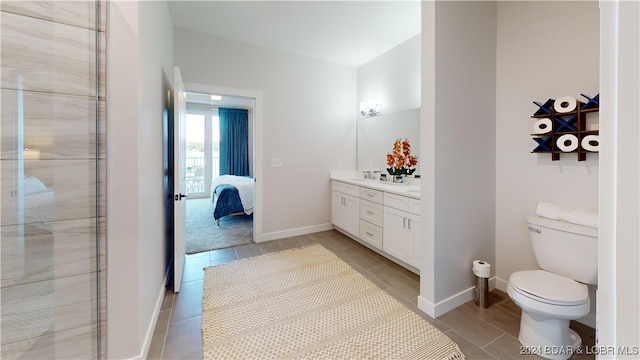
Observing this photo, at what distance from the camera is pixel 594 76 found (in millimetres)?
1644

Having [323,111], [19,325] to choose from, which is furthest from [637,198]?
[323,111]

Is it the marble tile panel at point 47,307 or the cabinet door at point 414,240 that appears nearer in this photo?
the marble tile panel at point 47,307

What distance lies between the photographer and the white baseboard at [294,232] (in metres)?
3.51

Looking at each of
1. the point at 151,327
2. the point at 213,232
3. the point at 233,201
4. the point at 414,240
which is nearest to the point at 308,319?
the point at 151,327

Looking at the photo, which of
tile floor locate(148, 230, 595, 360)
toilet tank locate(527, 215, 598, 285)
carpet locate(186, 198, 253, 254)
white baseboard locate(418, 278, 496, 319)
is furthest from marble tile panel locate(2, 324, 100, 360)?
toilet tank locate(527, 215, 598, 285)

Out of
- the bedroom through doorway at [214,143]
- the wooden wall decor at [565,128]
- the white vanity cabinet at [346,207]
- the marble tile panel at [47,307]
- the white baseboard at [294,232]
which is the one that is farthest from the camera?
the bedroom through doorway at [214,143]

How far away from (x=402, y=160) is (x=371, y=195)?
2.07 ft

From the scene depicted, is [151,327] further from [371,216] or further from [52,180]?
[371,216]

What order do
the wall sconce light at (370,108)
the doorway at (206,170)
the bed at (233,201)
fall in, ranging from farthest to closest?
the bed at (233,201) < the doorway at (206,170) < the wall sconce light at (370,108)

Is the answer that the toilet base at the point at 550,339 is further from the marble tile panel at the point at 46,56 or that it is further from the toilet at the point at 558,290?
the marble tile panel at the point at 46,56

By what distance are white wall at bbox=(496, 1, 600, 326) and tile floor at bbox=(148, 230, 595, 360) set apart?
0.46 metres

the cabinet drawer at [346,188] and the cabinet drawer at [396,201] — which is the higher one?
the cabinet drawer at [346,188]

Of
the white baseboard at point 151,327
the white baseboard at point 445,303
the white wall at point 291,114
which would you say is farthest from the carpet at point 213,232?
the white baseboard at point 445,303

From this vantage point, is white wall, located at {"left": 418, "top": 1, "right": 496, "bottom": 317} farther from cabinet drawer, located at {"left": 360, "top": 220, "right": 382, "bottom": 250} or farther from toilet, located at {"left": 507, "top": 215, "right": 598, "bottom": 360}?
cabinet drawer, located at {"left": 360, "top": 220, "right": 382, "bottom": 250}
